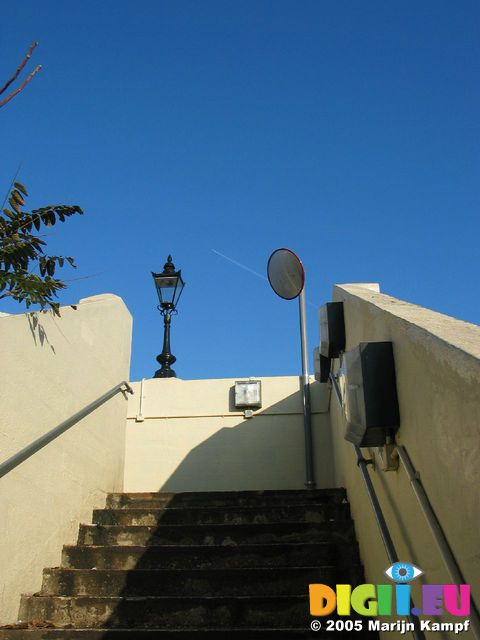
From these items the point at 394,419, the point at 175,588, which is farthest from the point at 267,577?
the point at 394,419

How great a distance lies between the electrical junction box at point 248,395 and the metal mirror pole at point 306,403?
18.6 inches

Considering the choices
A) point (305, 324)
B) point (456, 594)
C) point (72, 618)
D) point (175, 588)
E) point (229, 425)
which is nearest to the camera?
point (456, 594)

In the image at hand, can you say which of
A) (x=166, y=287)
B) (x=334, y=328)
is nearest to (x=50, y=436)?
(x=334, y=328)

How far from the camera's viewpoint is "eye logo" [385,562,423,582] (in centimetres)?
190

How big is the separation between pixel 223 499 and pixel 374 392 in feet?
9.13

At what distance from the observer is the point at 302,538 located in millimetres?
3877

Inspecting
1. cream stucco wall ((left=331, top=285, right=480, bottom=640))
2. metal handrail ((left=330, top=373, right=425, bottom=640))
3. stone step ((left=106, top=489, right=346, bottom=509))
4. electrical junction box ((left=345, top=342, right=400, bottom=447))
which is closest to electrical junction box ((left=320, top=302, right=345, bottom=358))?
metal handrail ((left=330, top=373, right=425, bottom=640))

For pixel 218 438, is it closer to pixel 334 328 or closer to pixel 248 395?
pixel 248 395

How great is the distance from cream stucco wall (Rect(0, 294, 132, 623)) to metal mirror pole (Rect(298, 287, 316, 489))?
5.91 feet

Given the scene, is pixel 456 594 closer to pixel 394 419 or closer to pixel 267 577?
pixel 394 419

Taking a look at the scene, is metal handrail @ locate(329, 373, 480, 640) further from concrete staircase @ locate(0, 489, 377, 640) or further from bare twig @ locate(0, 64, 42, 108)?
bare twig @ locate(0, 64, 42, 108)

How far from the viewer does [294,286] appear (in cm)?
593

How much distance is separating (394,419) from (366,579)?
1.58 meters

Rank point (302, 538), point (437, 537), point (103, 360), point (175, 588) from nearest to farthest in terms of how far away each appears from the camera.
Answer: point (437, 537), point (175, 588), point (302, 538), point (103, 360)
